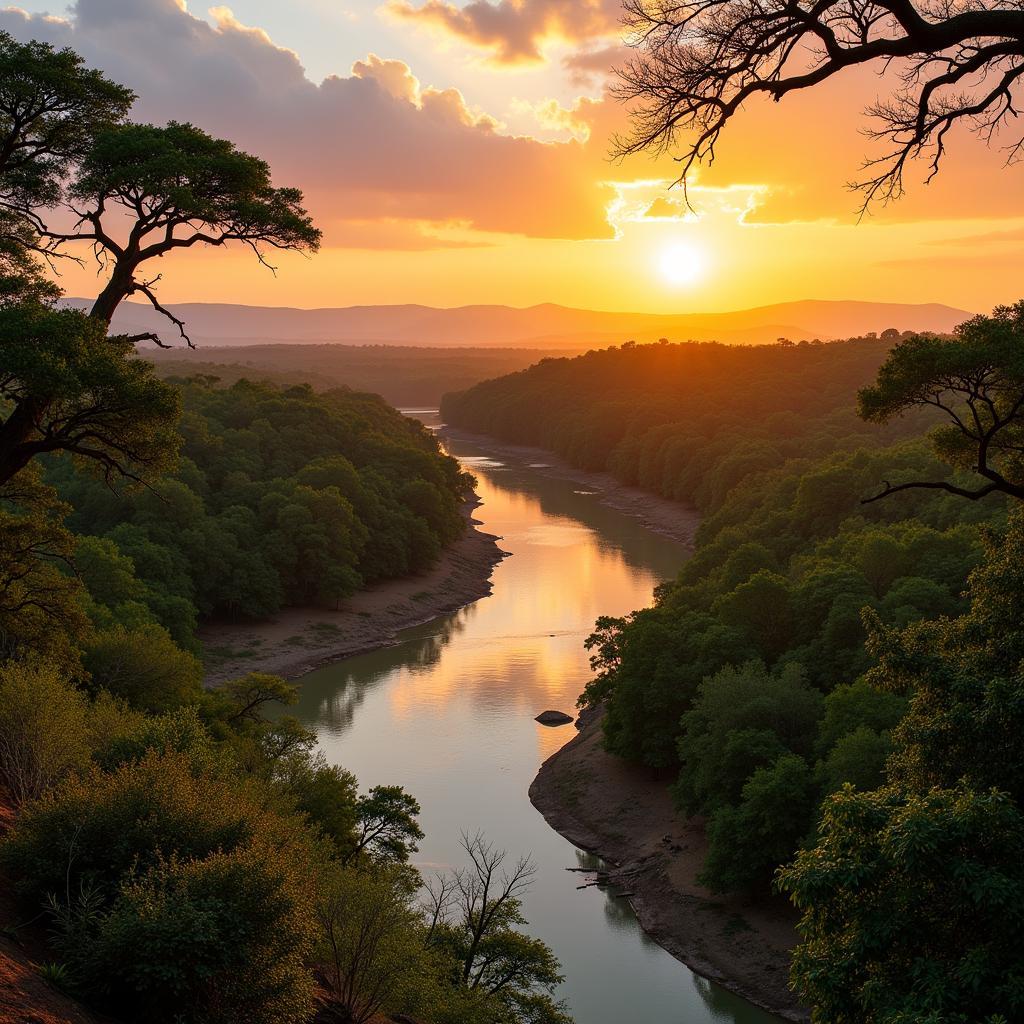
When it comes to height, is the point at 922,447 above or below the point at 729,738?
above

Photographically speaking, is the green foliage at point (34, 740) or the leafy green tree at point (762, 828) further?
the leafy green tree at point (762, 828)

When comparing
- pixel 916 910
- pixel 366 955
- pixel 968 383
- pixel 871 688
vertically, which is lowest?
pixel 366 955

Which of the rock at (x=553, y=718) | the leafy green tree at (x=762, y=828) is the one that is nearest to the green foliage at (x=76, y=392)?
the leafy green tree at (x=762, y=828)

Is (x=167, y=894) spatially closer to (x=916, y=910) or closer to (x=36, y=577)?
(x=916, y=910)

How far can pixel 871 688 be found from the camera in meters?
24.0

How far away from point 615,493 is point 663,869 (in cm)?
8308

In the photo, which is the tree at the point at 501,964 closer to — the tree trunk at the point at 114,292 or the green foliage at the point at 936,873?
the green foliage at the point at 936,873

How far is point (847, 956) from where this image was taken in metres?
11.4

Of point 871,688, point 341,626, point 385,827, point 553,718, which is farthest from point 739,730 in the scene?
point 341,626

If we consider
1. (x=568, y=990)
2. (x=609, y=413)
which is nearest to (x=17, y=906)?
(x=568, y=990)

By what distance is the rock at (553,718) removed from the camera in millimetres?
46750

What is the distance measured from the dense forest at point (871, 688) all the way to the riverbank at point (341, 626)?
685 inches

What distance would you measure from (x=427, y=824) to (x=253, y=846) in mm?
22361

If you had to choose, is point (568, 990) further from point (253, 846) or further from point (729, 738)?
point (253, 846)
